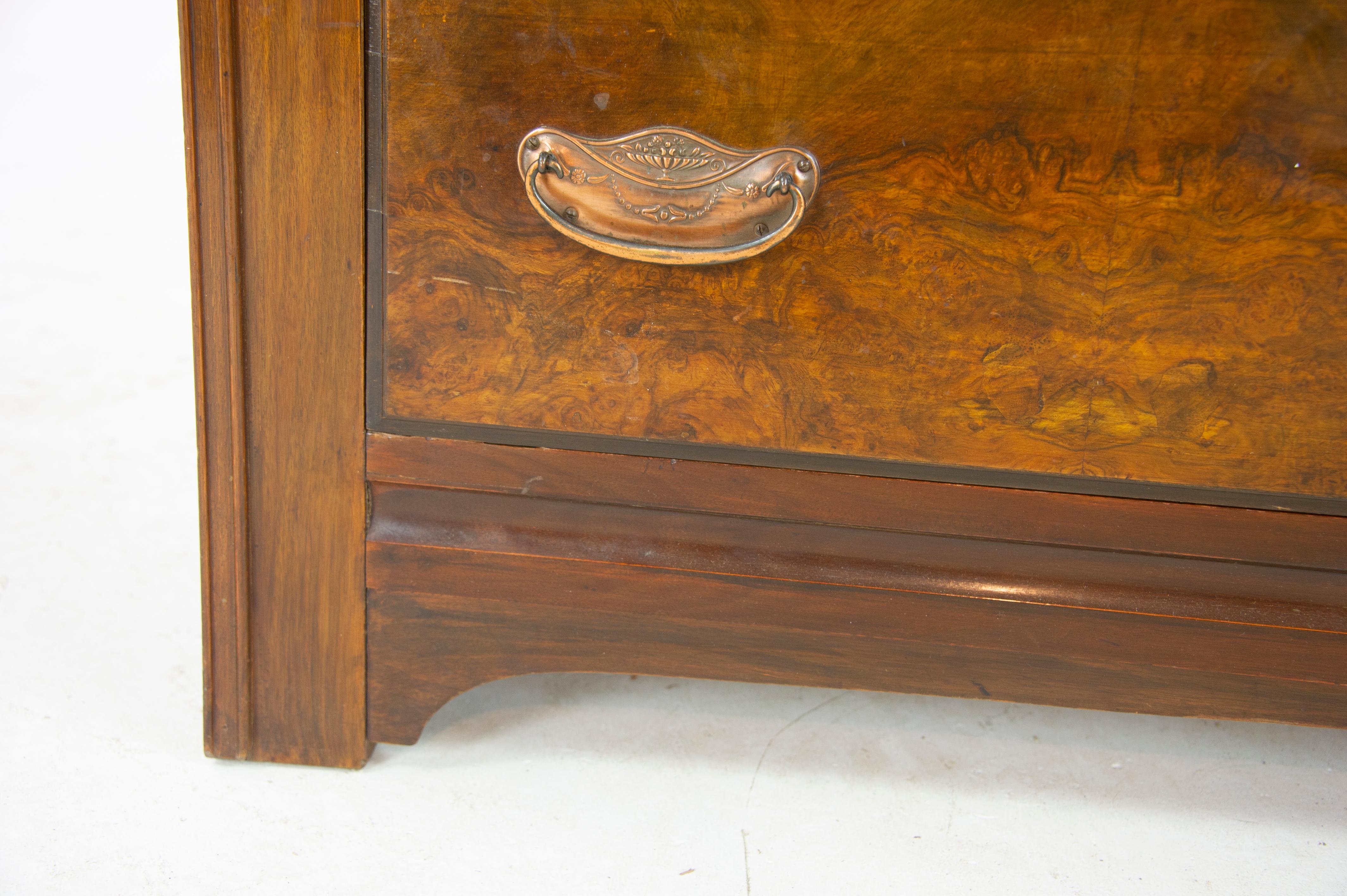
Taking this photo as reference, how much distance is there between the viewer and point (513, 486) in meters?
0.73

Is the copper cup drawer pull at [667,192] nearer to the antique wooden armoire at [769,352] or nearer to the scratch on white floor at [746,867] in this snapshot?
the antique wooden armoire at [769,352]

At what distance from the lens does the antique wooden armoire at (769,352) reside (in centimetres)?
63

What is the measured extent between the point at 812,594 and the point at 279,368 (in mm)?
415

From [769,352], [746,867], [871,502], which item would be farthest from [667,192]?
[746,867]

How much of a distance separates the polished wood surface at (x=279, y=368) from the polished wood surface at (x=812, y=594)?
0.12 ft

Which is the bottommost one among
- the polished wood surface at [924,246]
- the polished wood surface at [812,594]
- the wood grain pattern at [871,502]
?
the polished wood surface at [812,594]

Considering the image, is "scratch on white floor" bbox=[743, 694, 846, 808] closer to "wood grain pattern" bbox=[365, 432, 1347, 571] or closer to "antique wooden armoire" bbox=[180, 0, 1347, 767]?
"antique wooden armoire" bbox=[180, 0, 1347, 767]

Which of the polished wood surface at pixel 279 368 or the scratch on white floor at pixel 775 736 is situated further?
the scratch on white floor at pixel 775 736

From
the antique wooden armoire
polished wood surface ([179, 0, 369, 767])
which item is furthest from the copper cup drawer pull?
polished wood surface ([179, 0, 369, 767])

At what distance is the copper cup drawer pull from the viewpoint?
2.12 ft

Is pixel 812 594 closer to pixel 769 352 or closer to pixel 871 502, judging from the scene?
Answer: pixel 871 502

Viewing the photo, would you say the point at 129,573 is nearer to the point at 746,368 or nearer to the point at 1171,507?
the point at 746,368

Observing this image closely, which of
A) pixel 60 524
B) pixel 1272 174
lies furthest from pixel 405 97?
pixel 60 524

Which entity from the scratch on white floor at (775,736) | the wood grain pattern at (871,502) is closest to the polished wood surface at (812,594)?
the wood grain pattern at (871,502)
